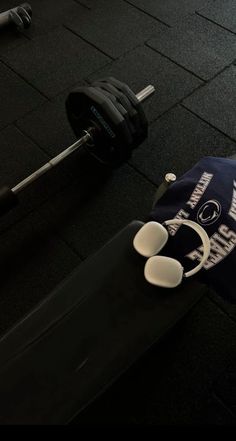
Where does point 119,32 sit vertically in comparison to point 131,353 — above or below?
above

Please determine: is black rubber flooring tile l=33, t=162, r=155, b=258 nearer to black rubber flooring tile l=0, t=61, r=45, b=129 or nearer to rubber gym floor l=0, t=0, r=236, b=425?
rubber gym floor l=0, t=0, r=236, b=425

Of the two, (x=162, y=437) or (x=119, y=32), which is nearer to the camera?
(x=162, y=437)

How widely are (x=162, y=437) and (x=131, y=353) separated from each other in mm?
272

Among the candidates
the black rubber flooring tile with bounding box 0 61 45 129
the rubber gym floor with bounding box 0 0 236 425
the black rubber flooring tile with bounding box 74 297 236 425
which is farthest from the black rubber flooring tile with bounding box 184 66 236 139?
the black rubber flooring tile with bounding box 74 297 236 425

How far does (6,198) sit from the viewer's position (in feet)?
3.76

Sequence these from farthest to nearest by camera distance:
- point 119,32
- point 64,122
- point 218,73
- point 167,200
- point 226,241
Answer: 1. point 119,32
2. point 218,73
3. point 64,122
4. point 167,200
5. point 226,241

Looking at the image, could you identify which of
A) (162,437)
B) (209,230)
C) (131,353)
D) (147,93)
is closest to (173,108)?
(147,93)

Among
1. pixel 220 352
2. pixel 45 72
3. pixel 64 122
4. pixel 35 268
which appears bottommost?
pixel 220 352

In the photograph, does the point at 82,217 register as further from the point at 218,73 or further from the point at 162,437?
the point at 218,73

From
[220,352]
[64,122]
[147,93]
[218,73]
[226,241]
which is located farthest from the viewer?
[218,73]

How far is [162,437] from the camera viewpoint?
915mm

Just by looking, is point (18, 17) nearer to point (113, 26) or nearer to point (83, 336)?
point (113, 26)

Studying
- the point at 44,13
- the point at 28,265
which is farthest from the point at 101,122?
the point at 44,13

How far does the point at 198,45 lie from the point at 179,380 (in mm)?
1435
